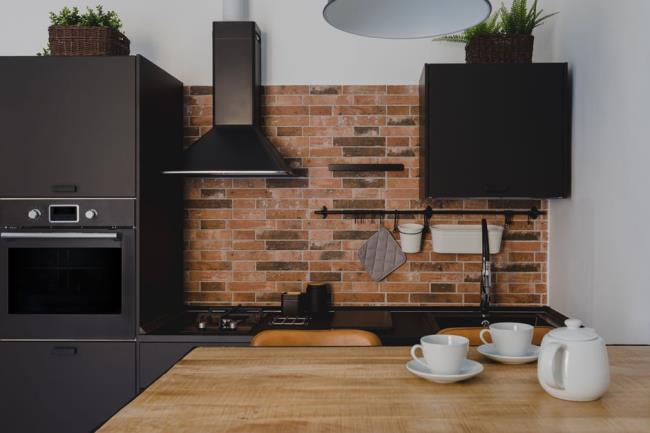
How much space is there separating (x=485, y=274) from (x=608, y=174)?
86cm

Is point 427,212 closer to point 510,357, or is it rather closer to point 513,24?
point 513,24

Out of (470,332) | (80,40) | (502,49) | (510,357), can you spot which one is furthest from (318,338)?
(80,40)

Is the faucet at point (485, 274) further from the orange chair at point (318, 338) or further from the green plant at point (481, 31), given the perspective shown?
the orange chair at point (318, 338)

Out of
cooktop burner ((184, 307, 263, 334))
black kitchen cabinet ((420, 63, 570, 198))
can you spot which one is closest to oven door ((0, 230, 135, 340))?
cooktop burner ((184, 307, 263, 334))

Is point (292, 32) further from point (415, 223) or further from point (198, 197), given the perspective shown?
point (415, 223)

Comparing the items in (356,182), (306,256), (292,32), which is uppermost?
(292,32)

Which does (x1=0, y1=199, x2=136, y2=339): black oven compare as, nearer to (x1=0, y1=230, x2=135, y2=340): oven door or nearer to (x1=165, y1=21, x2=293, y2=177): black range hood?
(x1=0, y1=230, x2=135, y2=340): oven door

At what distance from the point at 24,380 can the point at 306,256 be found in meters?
1.52

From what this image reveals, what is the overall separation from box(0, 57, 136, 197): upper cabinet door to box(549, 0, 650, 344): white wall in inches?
82.2

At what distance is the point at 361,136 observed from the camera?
10.4 feet

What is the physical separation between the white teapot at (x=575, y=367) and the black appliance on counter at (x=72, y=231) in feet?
6.45

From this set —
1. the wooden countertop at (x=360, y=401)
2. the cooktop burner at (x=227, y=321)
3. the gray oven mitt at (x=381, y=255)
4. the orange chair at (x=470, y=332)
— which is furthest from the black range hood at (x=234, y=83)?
the wooden countertop at (x=360, y=401)

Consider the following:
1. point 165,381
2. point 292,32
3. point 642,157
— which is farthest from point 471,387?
point 292,32

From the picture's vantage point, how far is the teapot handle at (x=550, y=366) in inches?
45.9
